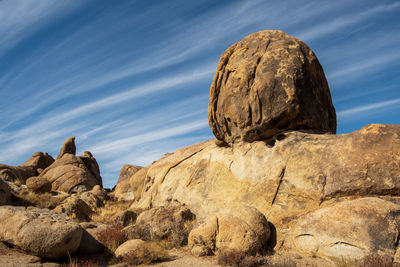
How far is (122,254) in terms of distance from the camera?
8133 mm

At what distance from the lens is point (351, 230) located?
6.84 m

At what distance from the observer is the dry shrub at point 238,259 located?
6.95m

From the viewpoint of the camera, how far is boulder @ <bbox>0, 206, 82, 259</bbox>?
714 centimetres

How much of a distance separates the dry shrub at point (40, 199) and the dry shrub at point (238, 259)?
47.0ft

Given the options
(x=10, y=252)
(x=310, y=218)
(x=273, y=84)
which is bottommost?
(x=310, y=218)

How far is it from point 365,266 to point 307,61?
6.31m

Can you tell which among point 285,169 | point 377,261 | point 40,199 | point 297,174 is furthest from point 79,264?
point 40,199

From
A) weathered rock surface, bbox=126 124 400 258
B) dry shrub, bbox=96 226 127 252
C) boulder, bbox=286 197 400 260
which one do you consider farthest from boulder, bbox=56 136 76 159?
boulder, bbox=286 197 400 260

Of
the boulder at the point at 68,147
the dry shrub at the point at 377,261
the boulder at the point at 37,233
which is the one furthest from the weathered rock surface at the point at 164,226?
the boulder at the point at 68,147

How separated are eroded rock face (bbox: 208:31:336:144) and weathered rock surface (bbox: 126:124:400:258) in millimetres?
554

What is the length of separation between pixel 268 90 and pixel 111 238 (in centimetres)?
626

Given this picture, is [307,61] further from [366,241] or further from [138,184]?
[138,184]

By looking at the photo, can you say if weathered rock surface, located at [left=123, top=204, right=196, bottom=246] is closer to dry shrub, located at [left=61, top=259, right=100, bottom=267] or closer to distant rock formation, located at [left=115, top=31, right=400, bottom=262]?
distant rock formation, located at [left=115, top=31, right=400, bottom=262]

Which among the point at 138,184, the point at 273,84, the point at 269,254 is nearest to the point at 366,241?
the point at 269,254
